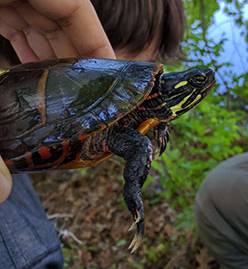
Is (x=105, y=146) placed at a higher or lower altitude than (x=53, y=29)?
lower

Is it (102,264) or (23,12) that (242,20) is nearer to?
(102,264)

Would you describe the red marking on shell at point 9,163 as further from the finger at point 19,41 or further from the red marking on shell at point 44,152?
the finger at point 19,41

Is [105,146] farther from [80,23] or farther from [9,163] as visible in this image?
[80,23]

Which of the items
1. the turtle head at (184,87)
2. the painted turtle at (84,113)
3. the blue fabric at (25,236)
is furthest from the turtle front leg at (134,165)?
the blue fabric at (25,236)

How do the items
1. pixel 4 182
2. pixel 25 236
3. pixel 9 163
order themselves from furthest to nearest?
pixel 25 236
pixel 9 163
pixel 4 182

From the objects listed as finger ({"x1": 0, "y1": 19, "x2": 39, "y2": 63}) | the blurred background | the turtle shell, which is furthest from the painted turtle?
the blurred background

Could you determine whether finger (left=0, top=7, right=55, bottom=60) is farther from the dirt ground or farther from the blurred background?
the dirt ground

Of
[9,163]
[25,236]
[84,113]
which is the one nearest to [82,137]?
[84,113]
